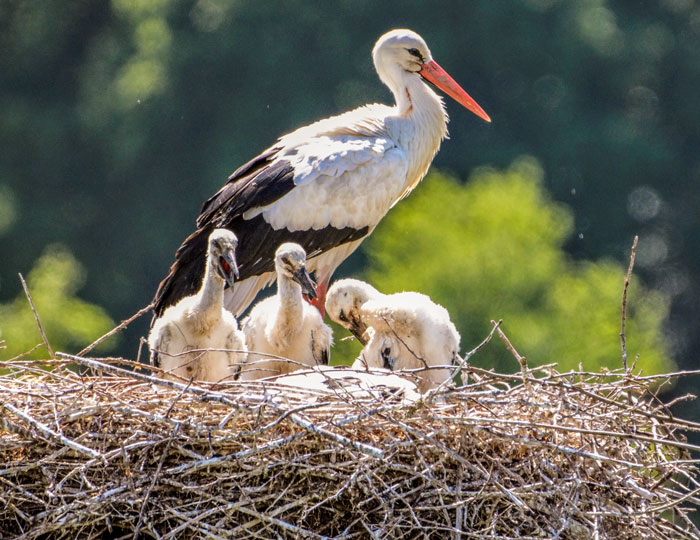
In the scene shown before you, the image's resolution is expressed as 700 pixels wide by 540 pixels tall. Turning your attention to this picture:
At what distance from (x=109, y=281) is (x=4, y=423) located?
15263 mm

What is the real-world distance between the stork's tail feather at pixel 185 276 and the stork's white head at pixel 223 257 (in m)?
0.93

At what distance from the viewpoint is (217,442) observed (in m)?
4.99

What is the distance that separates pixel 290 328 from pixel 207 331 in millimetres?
363

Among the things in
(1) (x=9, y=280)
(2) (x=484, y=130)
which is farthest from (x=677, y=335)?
(1) (x=9, y=280)

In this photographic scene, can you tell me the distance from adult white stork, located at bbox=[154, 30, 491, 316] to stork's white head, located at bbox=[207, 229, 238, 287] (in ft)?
3.13

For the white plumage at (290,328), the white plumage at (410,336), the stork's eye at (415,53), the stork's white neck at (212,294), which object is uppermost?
the stork's eye at (415,53)

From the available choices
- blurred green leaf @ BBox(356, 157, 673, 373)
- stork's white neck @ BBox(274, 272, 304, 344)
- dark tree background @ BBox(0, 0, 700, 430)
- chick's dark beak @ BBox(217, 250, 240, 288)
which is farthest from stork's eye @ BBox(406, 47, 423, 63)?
dark tree background @ BBox(0, 0, 700, 430)

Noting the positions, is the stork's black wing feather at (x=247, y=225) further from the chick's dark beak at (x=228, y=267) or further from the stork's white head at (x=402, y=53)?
the chick's dark beak at (x=228, y=267)

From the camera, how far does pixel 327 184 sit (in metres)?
7.72

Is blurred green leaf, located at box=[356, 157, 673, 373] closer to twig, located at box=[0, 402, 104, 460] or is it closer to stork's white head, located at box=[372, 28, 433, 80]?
stork's white head, located at box=[372, 28, 433, 80]

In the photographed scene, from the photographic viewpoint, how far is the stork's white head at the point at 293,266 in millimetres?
6270

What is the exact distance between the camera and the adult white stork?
24.5 feet

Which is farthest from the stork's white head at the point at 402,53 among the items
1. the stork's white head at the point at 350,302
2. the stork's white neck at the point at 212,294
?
the stork's white neck at the point at 212,294

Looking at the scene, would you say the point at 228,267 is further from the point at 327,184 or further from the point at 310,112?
the point at 310,112
